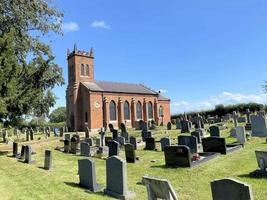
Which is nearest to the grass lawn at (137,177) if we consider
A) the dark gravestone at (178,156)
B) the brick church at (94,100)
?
the dark gravestone at (178,156)

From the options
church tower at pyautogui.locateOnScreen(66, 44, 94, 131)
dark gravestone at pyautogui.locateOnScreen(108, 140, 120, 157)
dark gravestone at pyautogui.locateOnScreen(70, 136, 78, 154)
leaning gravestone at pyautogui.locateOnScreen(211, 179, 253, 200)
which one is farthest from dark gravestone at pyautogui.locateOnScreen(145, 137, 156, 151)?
church tower at pyautogui.locateOnScreen(66, 44, 94, 131)

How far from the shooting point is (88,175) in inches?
399

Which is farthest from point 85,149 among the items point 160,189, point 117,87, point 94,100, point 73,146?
point 117,87

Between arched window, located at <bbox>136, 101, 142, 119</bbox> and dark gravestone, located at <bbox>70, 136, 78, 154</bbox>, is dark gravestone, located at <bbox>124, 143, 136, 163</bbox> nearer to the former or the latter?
dark gravestone, located at <bbox>70, 136, 78, 154</bbox>

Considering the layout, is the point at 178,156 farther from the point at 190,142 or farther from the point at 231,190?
the point at 231,190

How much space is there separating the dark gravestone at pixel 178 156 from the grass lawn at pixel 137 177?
15.4 inches

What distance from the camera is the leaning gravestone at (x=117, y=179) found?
8.91 m

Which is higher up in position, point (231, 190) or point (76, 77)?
point (76, 77)

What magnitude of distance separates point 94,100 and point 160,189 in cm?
4207

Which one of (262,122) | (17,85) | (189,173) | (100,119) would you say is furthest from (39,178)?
(100,119)

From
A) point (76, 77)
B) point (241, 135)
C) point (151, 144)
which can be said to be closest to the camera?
point (241, 135)

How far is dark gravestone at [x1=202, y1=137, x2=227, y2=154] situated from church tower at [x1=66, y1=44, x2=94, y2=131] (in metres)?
35.8

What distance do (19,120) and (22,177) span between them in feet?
31.5

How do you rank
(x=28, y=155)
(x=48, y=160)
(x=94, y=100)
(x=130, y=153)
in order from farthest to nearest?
1. (x=94, y=100)
2. (x=28, y=155)
3. (x=130, y=153)
4. (x=48, y=160)
